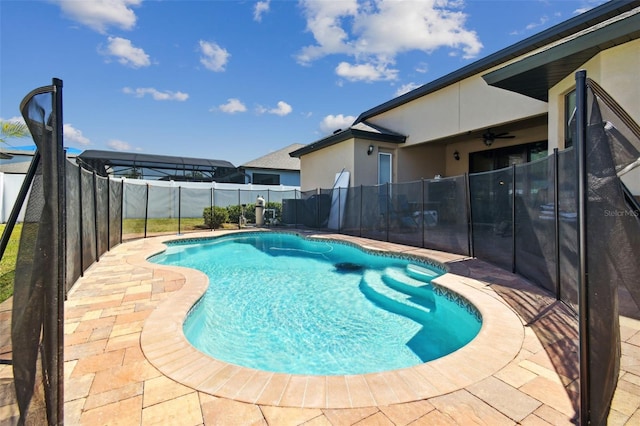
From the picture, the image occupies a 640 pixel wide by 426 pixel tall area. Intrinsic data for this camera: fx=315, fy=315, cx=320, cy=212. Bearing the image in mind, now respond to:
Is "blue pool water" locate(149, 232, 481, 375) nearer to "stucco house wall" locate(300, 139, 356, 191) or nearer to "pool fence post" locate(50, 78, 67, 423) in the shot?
"pool fence post" locate(50, 78, 67, 423)

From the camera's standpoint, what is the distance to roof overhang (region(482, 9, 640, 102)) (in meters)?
4.53

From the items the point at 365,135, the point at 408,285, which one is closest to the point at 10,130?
the point at 408,285

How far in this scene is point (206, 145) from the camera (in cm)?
2598

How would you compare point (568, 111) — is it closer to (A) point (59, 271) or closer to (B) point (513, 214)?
(B) point (513, 214)

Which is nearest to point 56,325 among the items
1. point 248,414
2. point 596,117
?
point 248,414

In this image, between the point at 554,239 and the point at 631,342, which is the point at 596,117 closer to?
the point at 631,342

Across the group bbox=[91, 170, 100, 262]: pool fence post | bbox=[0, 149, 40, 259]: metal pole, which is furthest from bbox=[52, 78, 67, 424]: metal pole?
bbox=[91, 170, 100, 262]: pool fence post

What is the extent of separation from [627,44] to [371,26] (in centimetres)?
784

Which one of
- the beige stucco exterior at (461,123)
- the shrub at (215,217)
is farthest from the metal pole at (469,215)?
the shrub at (215,217)

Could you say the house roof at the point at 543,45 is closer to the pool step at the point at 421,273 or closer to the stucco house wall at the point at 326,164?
the stucco house wall at the point at 326,164

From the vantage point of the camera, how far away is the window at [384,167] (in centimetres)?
1276

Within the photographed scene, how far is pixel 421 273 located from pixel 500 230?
1.69m

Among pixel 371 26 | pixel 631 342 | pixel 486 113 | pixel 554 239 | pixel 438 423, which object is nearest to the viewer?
pixel 438 423

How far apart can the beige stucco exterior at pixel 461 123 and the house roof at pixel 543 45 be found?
0.17 meters
